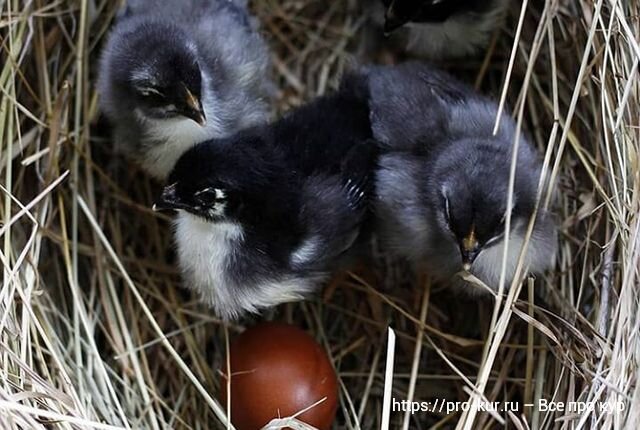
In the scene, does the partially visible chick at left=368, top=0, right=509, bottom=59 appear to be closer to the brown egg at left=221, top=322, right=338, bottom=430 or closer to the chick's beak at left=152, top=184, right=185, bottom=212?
the chick's beak at left=152, top=184, right=185, bottom=212

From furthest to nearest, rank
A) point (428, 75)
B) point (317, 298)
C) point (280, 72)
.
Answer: point (280, 72)
point (317, 298)
point (428, 75)

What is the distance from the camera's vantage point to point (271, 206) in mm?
1909

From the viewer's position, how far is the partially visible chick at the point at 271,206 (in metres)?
1.87

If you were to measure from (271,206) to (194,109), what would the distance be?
0.30m

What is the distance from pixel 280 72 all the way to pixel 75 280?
0.89 meters

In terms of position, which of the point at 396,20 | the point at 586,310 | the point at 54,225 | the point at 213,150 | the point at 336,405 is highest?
the point at 396,20

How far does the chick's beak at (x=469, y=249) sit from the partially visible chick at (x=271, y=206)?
31 centimetres

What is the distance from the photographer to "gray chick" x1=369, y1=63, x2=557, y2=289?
6.10 feet

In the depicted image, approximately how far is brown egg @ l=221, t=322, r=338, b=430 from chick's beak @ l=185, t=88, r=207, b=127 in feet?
1.71

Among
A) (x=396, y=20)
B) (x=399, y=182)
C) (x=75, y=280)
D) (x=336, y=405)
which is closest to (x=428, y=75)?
(x=396, y=20)

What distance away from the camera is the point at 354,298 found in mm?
2377

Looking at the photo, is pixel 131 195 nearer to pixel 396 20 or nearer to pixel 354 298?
pixel 354 298

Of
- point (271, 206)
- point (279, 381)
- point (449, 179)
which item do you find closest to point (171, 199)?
point (271, 206)

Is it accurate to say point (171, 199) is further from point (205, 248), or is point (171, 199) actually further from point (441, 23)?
point (441, 23)
